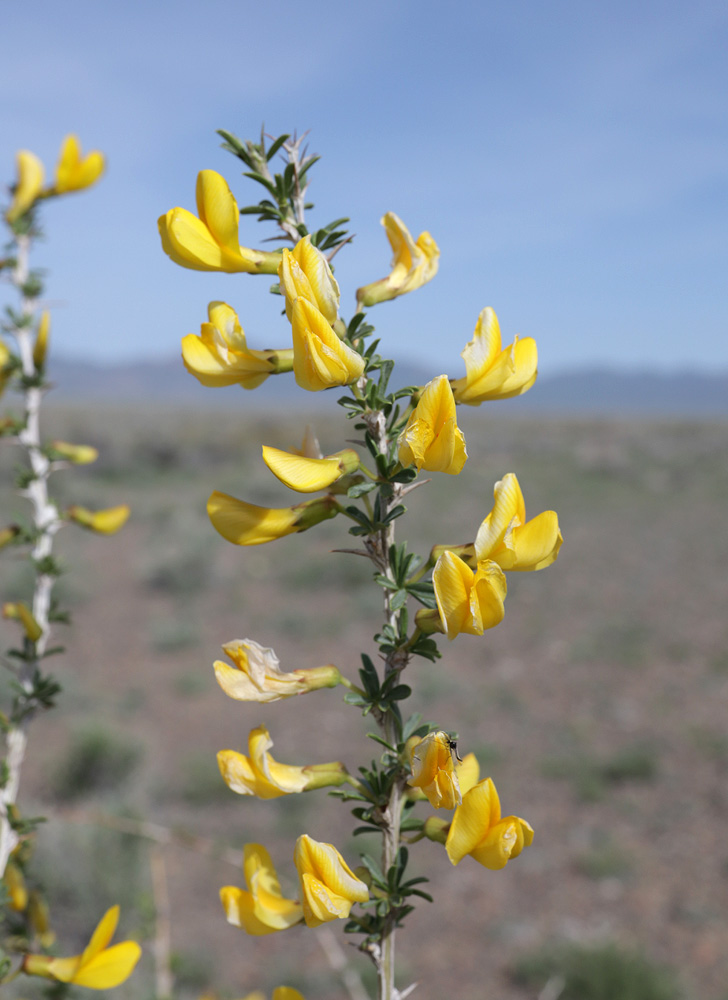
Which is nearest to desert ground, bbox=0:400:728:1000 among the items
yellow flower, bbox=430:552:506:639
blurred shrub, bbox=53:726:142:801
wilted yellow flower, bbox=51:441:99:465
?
blurred shrub, bbox=53:726:142:801

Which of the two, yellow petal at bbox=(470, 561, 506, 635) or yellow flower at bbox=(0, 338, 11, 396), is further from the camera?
yellow flower at bbox=(0, 338, 11, 396)

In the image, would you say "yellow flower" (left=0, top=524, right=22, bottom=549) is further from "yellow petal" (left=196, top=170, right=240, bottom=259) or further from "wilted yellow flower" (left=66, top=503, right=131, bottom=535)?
"yellow petal" (left=196, top=170, right=240, bottom=259)

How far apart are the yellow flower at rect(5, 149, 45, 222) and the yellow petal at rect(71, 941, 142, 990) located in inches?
73.3

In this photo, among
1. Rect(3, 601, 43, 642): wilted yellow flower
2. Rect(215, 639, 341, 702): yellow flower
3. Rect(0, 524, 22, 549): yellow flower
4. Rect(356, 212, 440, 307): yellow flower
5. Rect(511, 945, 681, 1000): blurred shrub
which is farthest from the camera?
Rect(511, 945, 681, 1000): blurred shrub

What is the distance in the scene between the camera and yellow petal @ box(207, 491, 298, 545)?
→ 0.96 m

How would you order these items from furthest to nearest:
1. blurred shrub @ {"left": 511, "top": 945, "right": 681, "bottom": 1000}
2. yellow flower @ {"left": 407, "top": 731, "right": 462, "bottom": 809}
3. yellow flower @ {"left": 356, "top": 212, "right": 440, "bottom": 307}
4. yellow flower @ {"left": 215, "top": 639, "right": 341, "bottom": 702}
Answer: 1. blurred shrub @ {"left": 511, "top": 945, "right": 681, "bottom": 1000}
2. yellow flower @ {"left": 356, "top": 212, "right": 440, "bottom": 307}
3. yellow flower @ {"left": 215, "top": 639, "right": 341, "bottom": 702}
4. yellow flower @ {"left": 407, "top": 731, "right": 462, "bottom": 809}

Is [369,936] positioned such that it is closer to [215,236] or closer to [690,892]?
[215,236]

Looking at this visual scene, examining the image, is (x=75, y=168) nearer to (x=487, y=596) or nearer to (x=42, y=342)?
(x=42, y=342)

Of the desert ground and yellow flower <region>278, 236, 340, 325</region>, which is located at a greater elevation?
yellow flower <region>278, 236, 340, 325</region>

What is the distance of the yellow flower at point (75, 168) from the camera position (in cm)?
202

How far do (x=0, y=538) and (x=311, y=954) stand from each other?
381cm

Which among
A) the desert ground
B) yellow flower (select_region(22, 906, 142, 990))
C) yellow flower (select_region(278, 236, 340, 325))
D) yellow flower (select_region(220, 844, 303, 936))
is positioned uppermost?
yellow flower (select_region(278, 236, 340, 325))

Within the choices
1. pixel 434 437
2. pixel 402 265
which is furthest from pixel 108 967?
pixel 402 265

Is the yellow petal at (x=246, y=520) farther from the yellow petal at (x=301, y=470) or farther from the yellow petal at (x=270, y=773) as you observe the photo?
Answer: the yellow petal at (x=270, y=773)
